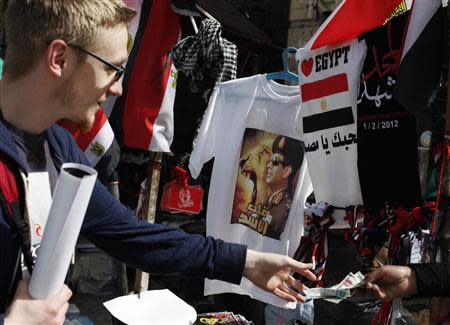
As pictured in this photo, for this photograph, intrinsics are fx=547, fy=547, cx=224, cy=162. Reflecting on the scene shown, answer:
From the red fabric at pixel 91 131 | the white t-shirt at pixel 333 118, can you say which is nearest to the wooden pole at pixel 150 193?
the red fabric at pixel 91 131

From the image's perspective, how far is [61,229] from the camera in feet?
4.18

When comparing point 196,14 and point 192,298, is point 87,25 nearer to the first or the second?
point 196,14

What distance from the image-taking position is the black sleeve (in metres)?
2.08

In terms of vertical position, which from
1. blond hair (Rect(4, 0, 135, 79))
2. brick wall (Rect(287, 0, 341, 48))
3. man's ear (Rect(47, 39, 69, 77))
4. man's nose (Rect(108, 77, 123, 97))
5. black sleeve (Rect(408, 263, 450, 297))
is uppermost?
brick wall (Rect(287, 0, 341, 48))

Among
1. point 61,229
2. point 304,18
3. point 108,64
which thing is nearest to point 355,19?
point 108,64

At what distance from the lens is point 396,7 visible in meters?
2.56

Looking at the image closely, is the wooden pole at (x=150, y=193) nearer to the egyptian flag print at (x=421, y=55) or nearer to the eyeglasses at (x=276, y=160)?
the eyeglasses at (x=276, y=160)

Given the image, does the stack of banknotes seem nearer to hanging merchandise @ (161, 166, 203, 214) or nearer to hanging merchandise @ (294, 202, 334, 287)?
hanging merchandise @ (294, 202, 334, 287)

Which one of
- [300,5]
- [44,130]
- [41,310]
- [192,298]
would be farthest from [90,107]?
[300,5]

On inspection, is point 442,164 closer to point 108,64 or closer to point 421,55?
point 421,55

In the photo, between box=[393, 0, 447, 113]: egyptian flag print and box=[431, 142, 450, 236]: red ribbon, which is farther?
box=[393, 0, 447, 113]: egyptian flag print

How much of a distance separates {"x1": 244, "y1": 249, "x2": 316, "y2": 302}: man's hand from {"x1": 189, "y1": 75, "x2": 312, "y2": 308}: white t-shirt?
976 millimetres

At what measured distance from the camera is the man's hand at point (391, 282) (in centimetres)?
217

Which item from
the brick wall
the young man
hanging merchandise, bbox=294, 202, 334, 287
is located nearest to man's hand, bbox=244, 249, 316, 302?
the young man
